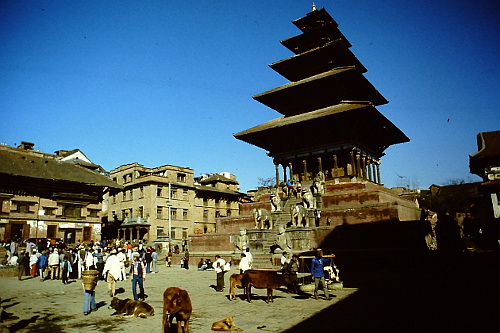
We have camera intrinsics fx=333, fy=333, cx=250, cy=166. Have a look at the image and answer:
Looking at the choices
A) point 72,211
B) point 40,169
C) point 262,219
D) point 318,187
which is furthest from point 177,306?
point 40,169

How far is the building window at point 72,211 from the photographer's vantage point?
1465 inches

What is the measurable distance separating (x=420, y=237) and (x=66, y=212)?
3561cm

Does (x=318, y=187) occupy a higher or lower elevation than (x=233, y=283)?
higher

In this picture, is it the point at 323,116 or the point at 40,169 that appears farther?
the point at 40,169

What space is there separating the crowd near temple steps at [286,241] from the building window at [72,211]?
6.8 inches

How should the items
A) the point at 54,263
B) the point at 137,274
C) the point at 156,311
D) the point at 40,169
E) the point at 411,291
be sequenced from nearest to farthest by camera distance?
the point at 156,311 → the point at 137,274 → the point at 411,291 → the point at 54,263 → the point at 40,169

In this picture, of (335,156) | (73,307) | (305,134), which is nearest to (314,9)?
(305,134)

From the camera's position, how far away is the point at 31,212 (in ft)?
113

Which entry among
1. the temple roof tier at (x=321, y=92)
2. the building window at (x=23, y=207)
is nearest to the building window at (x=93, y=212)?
the building window at (x=23, y=207)

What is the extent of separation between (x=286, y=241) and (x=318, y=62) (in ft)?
69.1

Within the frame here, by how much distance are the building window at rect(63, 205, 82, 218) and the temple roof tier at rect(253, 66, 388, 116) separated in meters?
24.1

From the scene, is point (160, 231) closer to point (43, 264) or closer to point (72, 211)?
point (72, 211)

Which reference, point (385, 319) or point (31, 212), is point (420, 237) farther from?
point (31, 212)

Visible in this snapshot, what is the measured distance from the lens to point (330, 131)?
92.8 feet
